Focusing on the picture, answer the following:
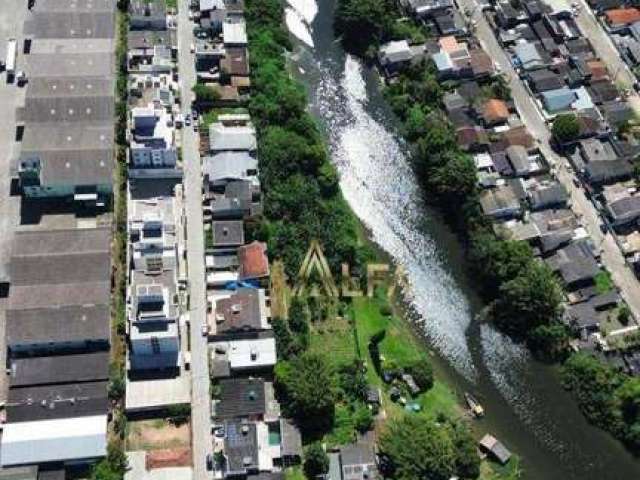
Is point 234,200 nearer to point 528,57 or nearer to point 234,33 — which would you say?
point 234,33

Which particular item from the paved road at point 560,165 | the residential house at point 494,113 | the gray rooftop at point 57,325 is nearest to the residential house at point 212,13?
the paved road at point 560,165

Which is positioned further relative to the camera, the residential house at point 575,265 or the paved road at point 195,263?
the residential house at point 575,265

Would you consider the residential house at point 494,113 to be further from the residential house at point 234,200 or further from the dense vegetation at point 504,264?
the residential house at point 234,200

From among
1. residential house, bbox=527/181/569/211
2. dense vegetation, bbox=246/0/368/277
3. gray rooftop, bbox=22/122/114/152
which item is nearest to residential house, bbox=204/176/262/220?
dense vegetation, bbox=246/0/368/277

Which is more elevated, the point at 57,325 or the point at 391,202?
the point at 391,202

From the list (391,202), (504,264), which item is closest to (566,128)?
(504,264)

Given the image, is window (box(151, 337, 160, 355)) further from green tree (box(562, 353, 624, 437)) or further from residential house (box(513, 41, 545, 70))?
residential house (box(513, 41, 545, 70))

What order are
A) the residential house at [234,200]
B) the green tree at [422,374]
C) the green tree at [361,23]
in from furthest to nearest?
1. the green tree at [361,23]
2. the residential house at [234,200]
3. the green tree at [422,374]
